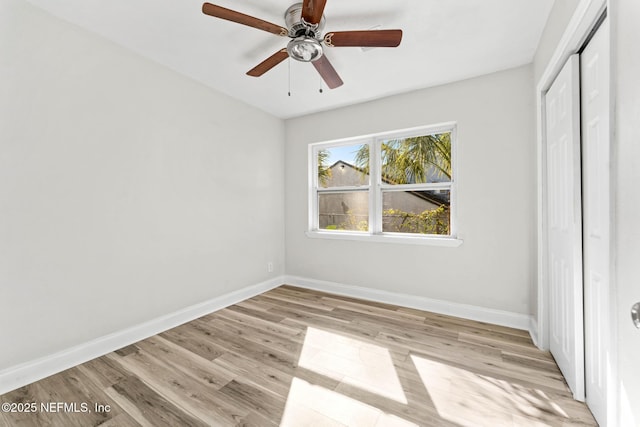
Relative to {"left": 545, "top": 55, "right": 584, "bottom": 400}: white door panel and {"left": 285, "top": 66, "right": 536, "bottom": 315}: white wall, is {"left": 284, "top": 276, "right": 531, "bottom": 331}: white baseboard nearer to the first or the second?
{"left": 285, "top": 66, "right": 536, "bottom": 315}: white wall

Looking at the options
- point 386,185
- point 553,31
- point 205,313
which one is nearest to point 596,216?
point 553,31

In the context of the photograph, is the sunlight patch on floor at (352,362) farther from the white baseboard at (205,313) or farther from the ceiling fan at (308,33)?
the ceiling fan at (308,33)

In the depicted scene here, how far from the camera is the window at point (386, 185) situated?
3150 millimetres

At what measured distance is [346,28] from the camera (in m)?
2.10

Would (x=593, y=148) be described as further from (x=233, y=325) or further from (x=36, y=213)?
(x=36, y=213)

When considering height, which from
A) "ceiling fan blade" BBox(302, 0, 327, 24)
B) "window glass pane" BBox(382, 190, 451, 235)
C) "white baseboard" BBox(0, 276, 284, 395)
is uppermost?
"ceiling fan blade" BBox(302, 0, 327, 24)

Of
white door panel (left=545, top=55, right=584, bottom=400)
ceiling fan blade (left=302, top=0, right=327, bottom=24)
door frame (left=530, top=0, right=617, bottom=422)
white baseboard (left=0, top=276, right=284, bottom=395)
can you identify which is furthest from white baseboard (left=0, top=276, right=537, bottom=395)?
ceiling fan blade (left=302, top=0, right=327, bottom=24)

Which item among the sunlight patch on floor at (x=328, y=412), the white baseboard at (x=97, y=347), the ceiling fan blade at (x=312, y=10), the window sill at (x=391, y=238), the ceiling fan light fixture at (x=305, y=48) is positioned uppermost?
the ceiling fan blade at (x=312, y=10)

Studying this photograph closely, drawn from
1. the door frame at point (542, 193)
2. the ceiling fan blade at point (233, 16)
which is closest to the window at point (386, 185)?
the door frame at point (542, 193)

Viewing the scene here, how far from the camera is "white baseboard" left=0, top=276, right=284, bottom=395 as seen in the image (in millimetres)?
1794

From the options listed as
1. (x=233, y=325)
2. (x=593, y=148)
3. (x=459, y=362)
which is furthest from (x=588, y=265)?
(x=233, y=325)

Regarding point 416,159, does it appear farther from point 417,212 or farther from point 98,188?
point 98,188

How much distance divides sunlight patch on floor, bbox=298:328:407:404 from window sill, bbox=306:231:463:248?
1327 mm

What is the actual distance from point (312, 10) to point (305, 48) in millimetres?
256
